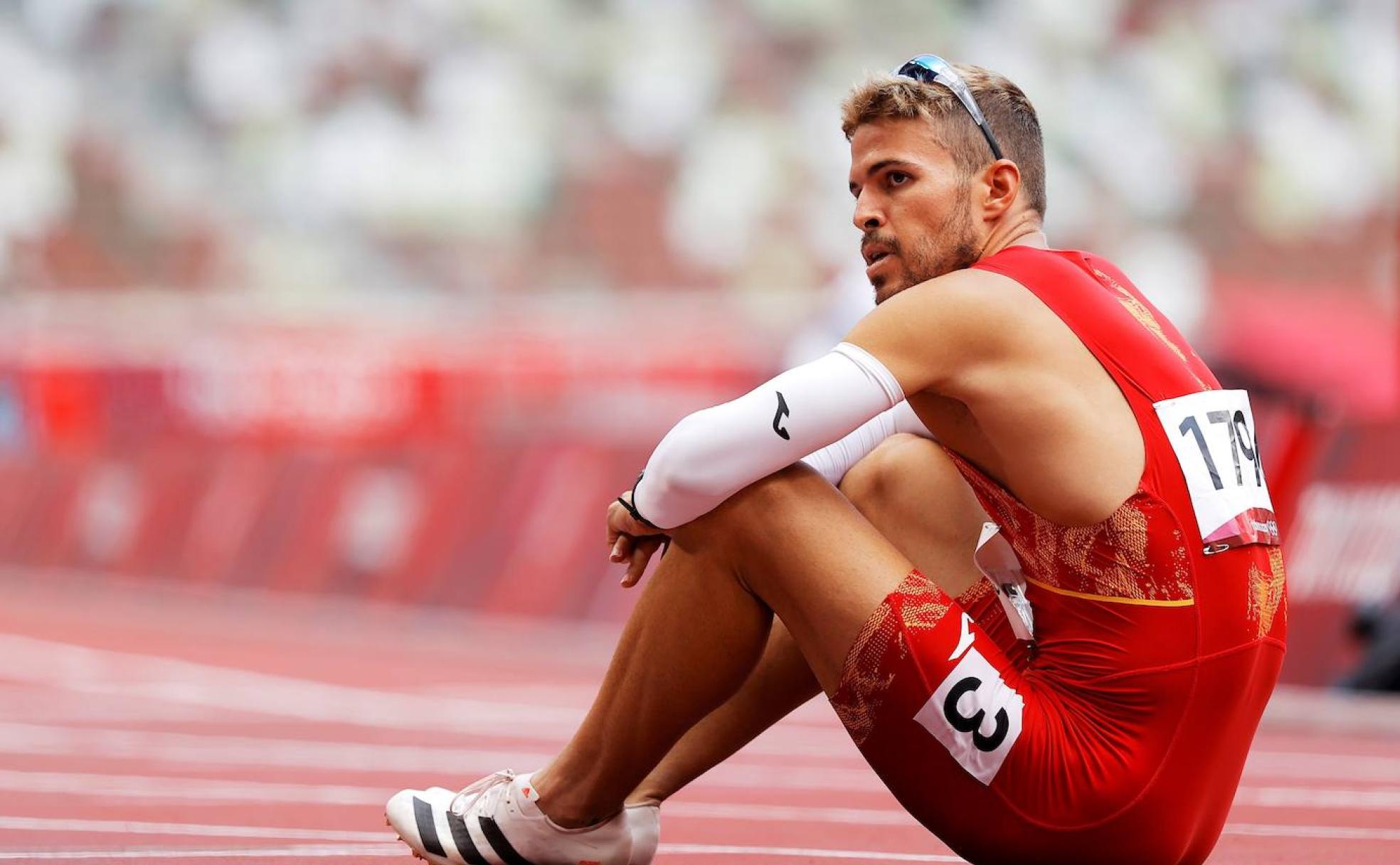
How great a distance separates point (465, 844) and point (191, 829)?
118 centimetres

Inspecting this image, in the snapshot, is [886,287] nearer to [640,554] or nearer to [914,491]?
[914,491]

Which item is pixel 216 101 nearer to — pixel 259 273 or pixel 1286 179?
pixel 259 273

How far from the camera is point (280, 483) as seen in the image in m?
13.7

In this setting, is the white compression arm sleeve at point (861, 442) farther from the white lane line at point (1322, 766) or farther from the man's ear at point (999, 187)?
the white lane line at point (1322, 766)

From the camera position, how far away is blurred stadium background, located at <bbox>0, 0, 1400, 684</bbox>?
1584cm

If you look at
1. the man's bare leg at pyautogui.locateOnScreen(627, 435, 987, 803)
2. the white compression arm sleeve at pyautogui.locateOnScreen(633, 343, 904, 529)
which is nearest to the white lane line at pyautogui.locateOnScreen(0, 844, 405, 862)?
the man's bare leg at pyautogui.locateOnScreen(627, 435, 987, 803)

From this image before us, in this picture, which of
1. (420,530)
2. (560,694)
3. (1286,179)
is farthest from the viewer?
(1286,179)

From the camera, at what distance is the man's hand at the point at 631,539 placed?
3070 millimetres

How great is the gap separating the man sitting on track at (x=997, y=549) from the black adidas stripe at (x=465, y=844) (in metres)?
0.34

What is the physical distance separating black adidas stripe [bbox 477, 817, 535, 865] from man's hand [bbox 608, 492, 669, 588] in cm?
46

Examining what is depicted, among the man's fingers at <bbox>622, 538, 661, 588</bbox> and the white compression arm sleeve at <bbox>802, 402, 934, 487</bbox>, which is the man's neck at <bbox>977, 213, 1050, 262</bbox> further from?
the man's fingers at <bbox>622, 538, 661, 588</bbox>

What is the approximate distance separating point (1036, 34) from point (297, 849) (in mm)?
17802

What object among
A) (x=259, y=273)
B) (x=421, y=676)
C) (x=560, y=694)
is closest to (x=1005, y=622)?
(x=560, y=694)

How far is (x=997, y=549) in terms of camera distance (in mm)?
3025
